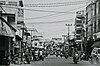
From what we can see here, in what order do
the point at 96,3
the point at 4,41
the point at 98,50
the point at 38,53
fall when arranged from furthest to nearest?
the point at 96,3 < the point at 38,53 < the point at 4,41 < the point at 98,50

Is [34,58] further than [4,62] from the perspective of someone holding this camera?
Yes

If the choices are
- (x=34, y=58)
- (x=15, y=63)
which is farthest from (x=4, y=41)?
(x=34, y=58)

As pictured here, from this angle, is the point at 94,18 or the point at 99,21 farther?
the point at 94,18

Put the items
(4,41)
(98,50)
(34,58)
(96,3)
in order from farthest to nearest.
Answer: (96,3)
(34,58)
(4,41)
(98,50)

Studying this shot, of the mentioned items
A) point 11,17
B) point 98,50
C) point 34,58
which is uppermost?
point 11,17

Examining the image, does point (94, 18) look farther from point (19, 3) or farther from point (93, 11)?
point (19, 3)

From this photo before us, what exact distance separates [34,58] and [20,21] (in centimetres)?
1804

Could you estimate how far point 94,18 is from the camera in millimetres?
74312

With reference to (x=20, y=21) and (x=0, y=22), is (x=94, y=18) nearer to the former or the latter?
(x=20, y=21)

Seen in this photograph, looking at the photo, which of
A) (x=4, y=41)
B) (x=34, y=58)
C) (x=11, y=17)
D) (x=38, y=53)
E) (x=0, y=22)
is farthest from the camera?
(x=11, y=17)

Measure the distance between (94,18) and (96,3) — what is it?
4.28 metres

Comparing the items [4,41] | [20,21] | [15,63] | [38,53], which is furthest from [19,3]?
[15,63]

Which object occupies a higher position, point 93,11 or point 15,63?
point 93,11

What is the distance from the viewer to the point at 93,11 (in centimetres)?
7656
